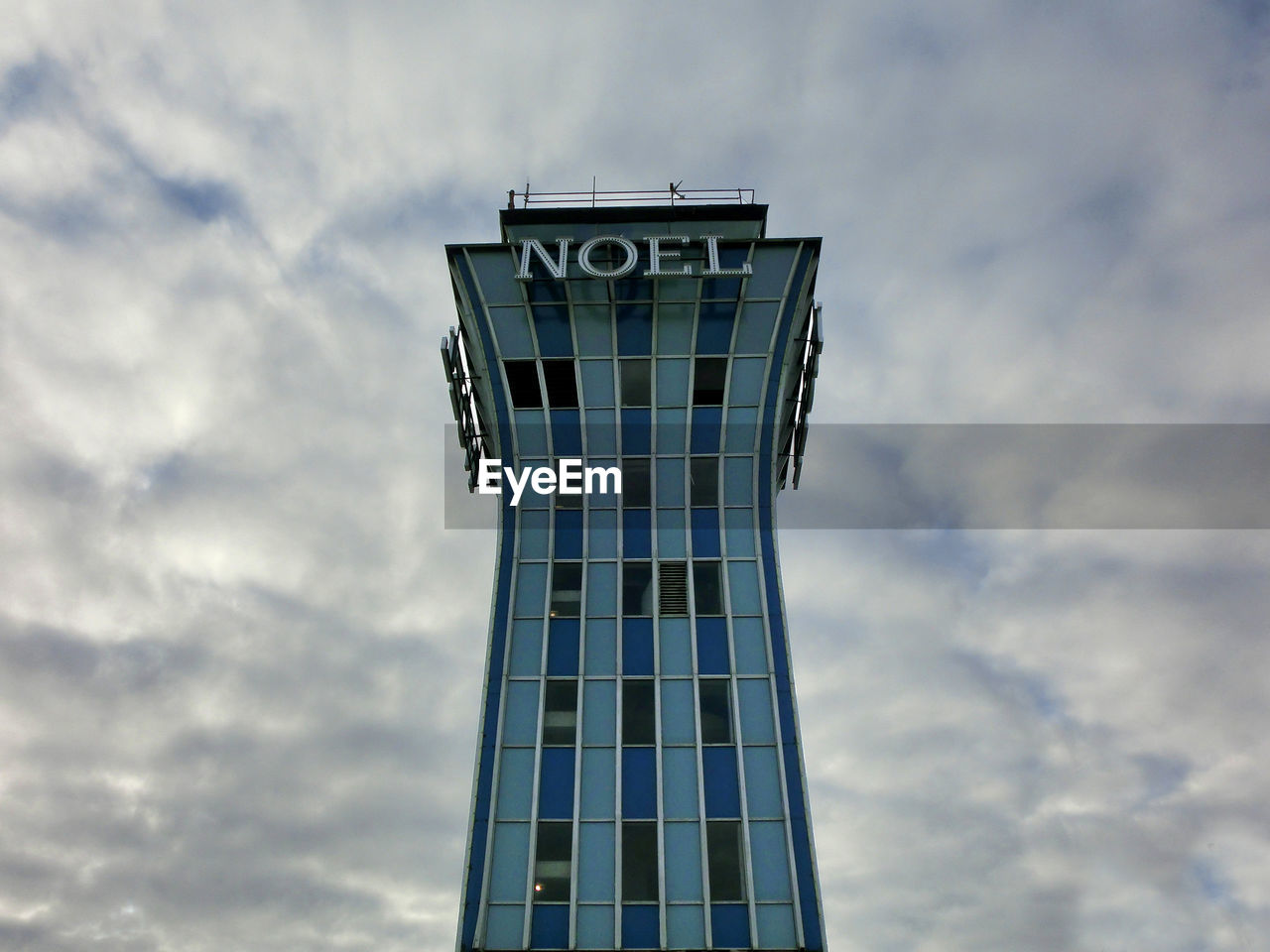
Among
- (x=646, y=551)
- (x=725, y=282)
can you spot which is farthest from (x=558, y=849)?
(x=725, y=282)

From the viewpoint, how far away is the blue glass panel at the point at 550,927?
3300 cm

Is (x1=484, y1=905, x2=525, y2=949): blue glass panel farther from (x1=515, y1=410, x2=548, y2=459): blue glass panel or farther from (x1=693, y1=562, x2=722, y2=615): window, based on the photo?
(x1=515, y1=410, x2=548, y2=459): blue glass panel

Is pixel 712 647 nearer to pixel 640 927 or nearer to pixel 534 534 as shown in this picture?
pixel 534 534

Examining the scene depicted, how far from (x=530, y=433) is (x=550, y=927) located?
20992 mm

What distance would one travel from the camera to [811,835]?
1382 inches

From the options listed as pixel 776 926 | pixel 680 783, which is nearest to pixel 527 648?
pixel 680 783

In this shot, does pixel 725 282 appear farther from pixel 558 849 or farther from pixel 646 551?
pixel 558 849

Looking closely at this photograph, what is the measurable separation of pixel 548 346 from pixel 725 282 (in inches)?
358

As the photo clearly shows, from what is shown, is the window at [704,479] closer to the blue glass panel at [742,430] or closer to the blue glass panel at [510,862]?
the blue glass panel at [742,430]

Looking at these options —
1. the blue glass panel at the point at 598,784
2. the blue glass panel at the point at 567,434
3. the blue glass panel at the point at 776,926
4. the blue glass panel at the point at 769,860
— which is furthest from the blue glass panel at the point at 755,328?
the blue glass panel at the point at 776,926

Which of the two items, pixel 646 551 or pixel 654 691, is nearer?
pixel 654 691

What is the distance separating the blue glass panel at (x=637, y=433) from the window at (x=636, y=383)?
67 cm

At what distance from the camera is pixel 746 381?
4428 centimetres

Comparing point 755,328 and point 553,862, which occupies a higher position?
point 755,328
